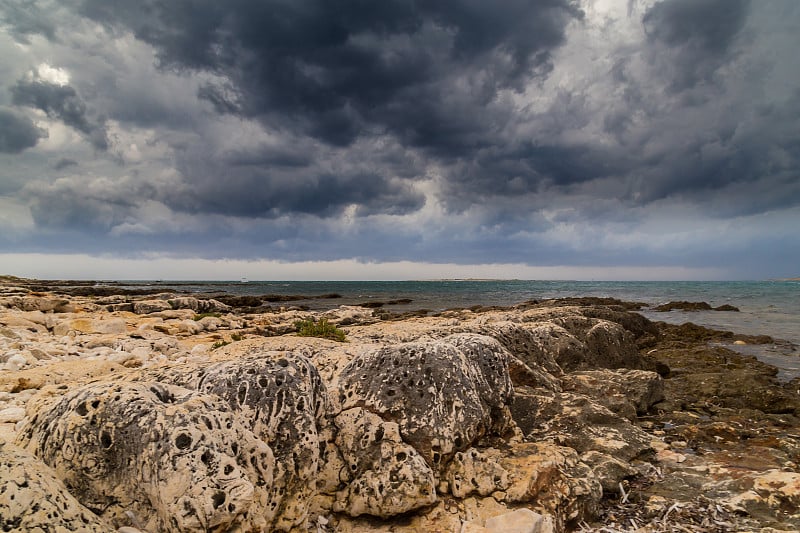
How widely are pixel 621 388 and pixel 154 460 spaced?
29.3 ft

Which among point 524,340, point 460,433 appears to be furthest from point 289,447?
point 524,340

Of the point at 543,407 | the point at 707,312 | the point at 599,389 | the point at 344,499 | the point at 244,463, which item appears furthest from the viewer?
the point at 707,312

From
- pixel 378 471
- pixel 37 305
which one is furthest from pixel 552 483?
pixel 37 305

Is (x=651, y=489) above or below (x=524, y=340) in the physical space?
below

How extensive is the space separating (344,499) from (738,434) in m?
7.35

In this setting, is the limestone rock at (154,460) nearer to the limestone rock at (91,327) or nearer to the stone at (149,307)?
the limestone rock at (91,327)

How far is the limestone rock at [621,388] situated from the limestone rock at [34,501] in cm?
816

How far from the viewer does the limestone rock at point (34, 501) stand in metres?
2.65

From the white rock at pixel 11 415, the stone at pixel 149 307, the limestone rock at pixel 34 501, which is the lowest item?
the stone at pixel 149 307

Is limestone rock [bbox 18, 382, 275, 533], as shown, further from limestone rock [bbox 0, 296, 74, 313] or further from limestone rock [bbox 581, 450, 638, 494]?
limestone rock [bbox 0, 296, 74, 313]

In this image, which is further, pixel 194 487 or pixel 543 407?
pixel 543 407

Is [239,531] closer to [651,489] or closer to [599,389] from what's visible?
[651,489]

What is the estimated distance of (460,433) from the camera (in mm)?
5203

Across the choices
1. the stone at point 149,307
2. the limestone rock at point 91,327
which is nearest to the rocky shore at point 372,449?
the limestone rock at point 91,327
